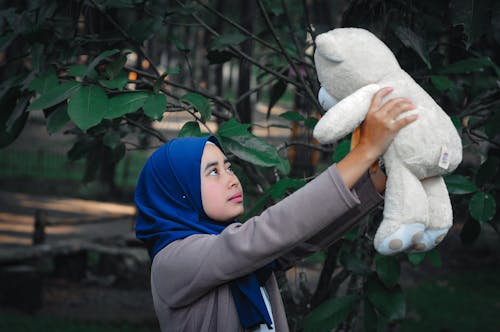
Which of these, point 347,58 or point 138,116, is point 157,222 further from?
point 138,116

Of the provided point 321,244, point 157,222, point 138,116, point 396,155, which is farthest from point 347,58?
point 138,116

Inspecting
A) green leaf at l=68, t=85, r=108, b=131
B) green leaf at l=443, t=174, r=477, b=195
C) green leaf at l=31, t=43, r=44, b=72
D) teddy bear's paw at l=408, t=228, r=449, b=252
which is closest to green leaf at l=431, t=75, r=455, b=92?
green leaf at l=443, t=174, r=477, b=195

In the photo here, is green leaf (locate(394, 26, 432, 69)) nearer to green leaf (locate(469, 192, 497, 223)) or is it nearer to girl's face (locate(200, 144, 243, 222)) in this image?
green leaf (locate(469, 192, 497, 223))

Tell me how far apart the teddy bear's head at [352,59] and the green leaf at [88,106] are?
72 cm

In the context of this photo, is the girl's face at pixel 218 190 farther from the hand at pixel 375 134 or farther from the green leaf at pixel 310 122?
the green leaf at pixel 310 122

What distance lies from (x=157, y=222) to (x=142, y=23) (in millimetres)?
1072

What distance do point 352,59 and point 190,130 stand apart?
31.2 inches

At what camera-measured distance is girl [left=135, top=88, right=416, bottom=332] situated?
174 centimetres

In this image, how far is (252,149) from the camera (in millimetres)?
2250

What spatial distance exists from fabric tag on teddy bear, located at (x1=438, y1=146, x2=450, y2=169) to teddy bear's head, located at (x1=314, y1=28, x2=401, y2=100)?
0.25 m

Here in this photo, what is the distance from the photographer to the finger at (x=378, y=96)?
5.59ft

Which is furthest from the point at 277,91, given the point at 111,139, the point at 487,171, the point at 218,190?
the point at 218,190

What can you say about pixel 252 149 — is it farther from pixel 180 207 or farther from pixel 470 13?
pixel 470 13

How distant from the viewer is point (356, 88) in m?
1.78
